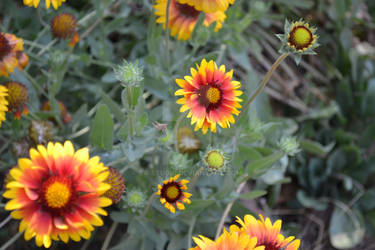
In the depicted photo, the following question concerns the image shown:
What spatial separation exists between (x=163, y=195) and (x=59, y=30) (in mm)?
852

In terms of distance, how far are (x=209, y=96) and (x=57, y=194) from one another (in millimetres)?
537

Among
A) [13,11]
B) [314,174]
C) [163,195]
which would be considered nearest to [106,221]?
[163,195]

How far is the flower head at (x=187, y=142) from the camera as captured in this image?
1.75m

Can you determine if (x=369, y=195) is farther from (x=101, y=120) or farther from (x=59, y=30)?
(x=59, y=30)

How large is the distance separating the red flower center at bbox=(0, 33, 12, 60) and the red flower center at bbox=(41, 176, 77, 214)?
0.62m

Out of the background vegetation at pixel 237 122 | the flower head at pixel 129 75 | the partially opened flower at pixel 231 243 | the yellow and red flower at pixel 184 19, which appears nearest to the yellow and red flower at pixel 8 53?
the background vegetation at pixel 237 122

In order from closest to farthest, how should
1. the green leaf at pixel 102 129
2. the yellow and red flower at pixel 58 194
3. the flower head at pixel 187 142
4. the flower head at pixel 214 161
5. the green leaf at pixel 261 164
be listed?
the yellow and red flower at pixel 58 194 < the flower head at pixel 214 161 < the green leaf at pixel 102 129 < the green leaf at pixel 261 164 < the flower head at pixel 187 142

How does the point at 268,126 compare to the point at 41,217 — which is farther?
the point at 268,126

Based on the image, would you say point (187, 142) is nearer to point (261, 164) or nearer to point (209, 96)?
point (261, 164)

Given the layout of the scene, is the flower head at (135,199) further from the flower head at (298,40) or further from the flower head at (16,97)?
the flower head at (298,40)

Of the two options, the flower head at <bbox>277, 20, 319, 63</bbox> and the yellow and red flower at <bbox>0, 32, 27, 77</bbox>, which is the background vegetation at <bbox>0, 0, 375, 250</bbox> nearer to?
the yellow and red flower at <bbox>0, 32, 27, 77</bbox>

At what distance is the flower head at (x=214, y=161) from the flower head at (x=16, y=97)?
0.75m

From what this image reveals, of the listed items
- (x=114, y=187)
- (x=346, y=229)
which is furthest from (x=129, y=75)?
(x=346, y=229)

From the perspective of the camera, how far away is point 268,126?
5.77ft
